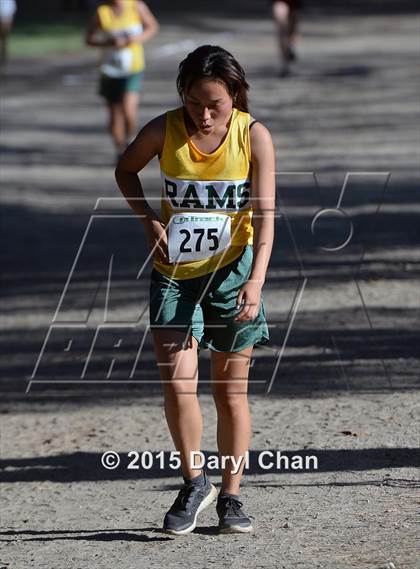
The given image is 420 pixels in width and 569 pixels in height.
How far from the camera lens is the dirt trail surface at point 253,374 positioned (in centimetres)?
582

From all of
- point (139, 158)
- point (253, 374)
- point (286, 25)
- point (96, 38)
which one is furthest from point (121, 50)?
point (286, 25)

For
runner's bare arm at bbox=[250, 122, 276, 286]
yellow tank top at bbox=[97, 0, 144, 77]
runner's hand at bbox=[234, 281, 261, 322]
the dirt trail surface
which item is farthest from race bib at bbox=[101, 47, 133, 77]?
runner's hand at bbox=[234, 281, 261, 322]

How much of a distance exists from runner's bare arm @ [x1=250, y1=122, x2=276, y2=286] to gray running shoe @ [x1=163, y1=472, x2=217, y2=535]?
965 millimetres

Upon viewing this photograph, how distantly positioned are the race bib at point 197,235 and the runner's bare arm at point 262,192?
0.13m

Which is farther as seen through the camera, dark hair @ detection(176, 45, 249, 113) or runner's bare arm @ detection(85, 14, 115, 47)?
runner's bare arm @ detection(85, 14, 115, 47)

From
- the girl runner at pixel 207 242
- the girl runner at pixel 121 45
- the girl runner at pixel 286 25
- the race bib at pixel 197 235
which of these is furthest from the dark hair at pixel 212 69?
A: the girl runner at pixel 286 25

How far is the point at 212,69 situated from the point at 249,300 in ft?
3.03

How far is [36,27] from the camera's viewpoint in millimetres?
40125

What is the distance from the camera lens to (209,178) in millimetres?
5375

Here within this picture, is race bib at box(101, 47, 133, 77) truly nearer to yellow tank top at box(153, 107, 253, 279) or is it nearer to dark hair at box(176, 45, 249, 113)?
yellow tank top at box(153, 107, 253, 279)

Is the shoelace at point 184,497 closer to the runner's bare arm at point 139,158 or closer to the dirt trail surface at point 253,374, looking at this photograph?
the dirt trail surface at point 253,374

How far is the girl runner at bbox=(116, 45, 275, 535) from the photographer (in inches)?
211

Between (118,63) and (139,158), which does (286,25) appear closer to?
(118,63)

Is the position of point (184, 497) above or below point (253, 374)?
above
